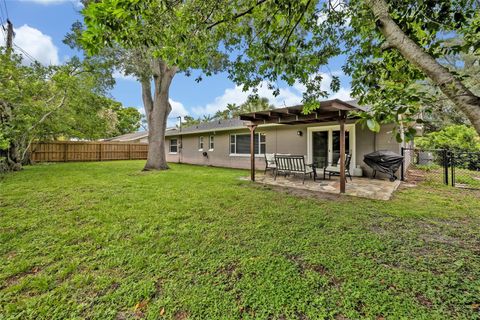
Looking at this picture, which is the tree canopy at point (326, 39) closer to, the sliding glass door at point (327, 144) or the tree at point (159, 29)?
the tree at point (159, 29)

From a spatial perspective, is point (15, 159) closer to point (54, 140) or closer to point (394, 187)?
point (54, 140)

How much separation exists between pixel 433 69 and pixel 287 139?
9208 mm

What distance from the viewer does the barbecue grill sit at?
7.42 m

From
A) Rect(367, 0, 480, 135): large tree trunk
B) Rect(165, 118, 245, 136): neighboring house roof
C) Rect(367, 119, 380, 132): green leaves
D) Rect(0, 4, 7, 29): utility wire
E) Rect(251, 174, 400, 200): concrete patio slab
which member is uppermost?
Rect(0, 4, 7, 29): utility wire

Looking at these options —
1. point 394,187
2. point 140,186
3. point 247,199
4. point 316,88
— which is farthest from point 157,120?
point 394,187

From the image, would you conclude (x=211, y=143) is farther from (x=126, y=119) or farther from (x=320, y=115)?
(x=126, y=119)

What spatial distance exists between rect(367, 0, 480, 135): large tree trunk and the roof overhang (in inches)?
128

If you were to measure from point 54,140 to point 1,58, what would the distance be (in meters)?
10.5

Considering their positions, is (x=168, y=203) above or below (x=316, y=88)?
below

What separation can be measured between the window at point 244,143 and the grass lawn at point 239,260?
7.03 meters

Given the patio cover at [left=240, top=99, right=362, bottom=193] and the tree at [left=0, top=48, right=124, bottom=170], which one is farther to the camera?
the tree at [left=0, top=48, right=124, bottom=170]

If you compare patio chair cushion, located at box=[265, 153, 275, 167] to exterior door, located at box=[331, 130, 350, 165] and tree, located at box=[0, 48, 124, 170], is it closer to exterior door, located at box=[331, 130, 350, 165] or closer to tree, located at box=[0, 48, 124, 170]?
exterior door, located at box=[331, 130, 350, 165]

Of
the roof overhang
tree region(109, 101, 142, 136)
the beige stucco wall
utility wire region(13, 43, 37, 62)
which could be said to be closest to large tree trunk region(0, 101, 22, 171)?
utility wire region(13, 43, 37, 62)

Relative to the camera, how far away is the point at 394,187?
6562 mm
